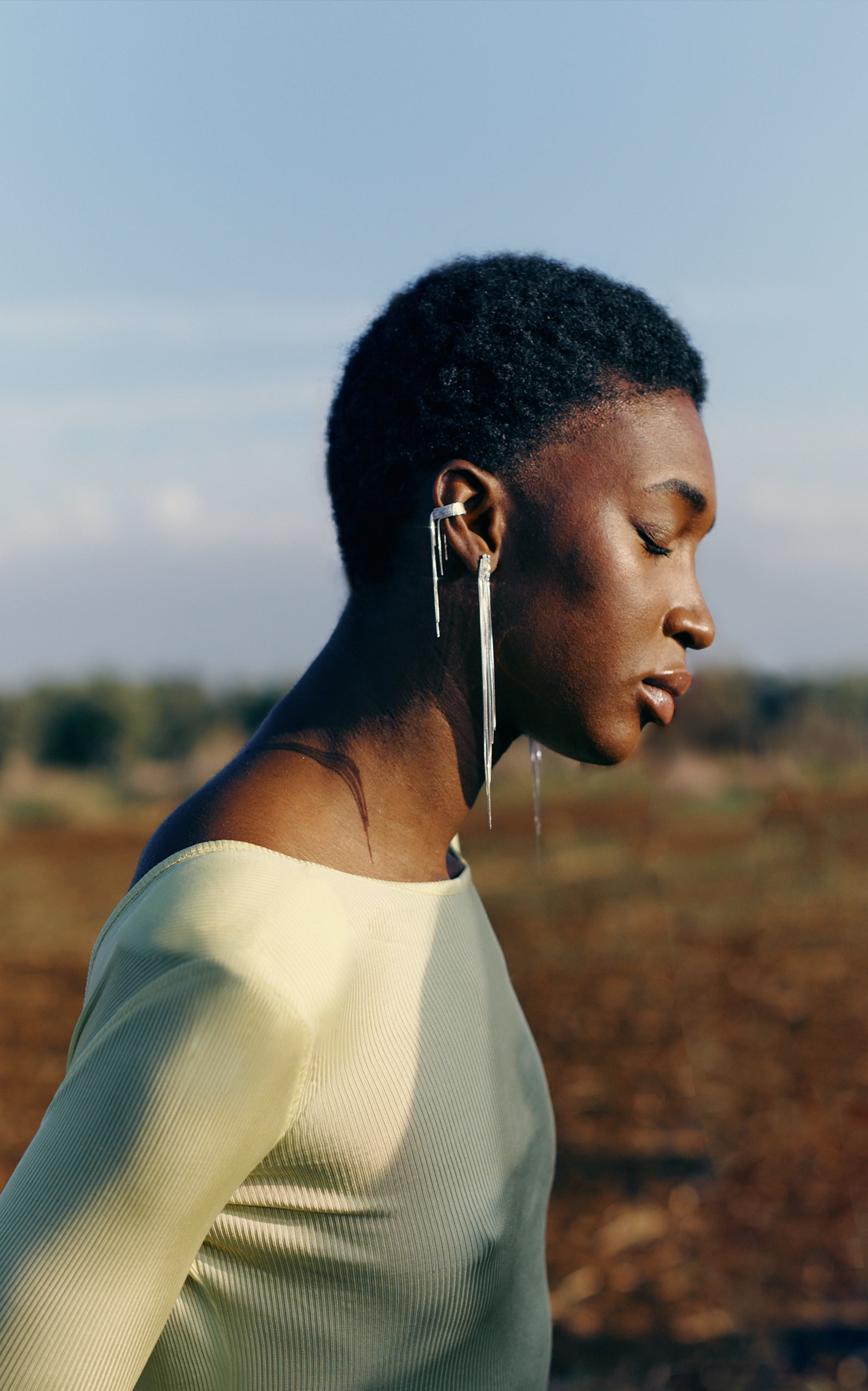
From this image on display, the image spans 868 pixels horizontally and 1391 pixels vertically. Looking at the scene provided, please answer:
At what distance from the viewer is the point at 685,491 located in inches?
57.2

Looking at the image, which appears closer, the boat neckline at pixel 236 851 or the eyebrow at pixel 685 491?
the boat neckline at pixel 236 851

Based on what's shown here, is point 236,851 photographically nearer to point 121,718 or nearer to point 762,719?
point 762,719

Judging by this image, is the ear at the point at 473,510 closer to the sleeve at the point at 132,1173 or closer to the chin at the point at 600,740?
the chin at the point at 600,740

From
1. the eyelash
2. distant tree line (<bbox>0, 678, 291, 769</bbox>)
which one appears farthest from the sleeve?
distant tree line (<bbox>0, 678, 291, 769</bbox>)

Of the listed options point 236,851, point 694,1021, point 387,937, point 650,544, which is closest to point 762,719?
point 694,1021

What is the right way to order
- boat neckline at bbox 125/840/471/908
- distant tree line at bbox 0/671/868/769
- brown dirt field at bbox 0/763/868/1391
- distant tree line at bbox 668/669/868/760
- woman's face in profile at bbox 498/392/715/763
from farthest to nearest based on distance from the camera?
distant tree line at bbox 0/671/868/769, distant tree line at bbox 668/669/868/760, brown dirt field at bbox 0/763/868/1391, woman's face in profile at bbox 498/392/715/763, boat neckline at bbox 125/840/471/908

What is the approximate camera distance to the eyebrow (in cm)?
143

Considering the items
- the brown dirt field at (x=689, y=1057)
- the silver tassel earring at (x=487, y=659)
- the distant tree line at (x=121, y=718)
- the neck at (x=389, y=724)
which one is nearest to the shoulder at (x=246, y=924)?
the neck at (x=389, y=724)

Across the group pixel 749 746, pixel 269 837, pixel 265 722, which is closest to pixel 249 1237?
pixel 269 837

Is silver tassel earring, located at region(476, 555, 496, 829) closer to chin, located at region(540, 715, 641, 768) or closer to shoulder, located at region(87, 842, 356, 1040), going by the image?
chin, located at region(540, 715, 641, 768)

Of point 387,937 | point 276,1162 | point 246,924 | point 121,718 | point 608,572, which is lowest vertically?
point 121,718

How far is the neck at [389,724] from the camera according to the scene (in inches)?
57.6

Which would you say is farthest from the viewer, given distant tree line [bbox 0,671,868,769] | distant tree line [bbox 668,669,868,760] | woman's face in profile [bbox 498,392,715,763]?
distant tree line [bbox 0,671,868,769]

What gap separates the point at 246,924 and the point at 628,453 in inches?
29.4
